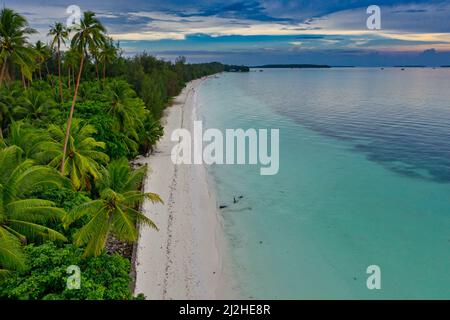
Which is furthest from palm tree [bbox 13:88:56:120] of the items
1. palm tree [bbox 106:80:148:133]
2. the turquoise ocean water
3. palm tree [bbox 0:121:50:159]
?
the turquoise ocean water

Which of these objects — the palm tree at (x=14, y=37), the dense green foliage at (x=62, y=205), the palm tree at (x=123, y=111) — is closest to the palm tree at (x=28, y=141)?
the dense green foliage at (x=62, y=205)

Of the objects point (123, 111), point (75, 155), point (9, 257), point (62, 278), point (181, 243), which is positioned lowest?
point (181, 243)

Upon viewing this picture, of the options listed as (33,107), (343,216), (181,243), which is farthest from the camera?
(33,107)

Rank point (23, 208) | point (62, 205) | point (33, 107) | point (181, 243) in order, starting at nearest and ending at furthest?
point (23, 208) < point (62, 205) < point (181, 243) < point (33, 107)

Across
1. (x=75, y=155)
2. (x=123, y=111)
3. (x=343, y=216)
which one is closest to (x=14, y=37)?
(x=75, y=155)

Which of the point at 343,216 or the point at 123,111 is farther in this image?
the point at 123,111

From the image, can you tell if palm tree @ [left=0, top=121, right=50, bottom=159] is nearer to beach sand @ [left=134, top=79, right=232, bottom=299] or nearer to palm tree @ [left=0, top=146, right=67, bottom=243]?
palm tree @ [left=0, top=146, right=67, bottom=243]

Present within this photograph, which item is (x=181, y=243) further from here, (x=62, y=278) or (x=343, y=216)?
(x=343, y=216)
